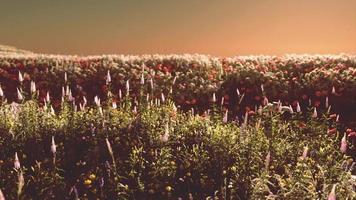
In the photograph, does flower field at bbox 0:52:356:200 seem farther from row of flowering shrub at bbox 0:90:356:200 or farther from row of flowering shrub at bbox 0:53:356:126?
row of flowering shrub at bbox 0:53:356:126

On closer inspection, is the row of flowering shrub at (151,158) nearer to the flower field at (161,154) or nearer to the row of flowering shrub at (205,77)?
the flower field at (161,154)

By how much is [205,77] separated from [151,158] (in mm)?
9925

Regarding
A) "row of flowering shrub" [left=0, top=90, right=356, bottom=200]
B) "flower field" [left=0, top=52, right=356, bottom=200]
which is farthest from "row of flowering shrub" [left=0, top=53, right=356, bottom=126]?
"row of flowering shrub" [left=0, top=90, right=356, bottom=200]

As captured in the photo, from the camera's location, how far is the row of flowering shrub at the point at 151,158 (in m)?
7.62

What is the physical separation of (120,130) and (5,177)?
217cm

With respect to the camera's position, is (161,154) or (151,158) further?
(151,158)

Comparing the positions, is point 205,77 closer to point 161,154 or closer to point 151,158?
point 151,158

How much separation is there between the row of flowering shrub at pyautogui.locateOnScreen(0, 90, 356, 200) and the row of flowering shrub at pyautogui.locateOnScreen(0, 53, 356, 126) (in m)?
5.01

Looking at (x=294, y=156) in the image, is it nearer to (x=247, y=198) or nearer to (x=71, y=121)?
(x=247, y=198)

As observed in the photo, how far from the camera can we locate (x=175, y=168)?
836 cm

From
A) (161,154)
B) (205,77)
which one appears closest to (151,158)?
(161,154)

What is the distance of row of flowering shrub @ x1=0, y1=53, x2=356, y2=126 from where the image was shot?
641 inches

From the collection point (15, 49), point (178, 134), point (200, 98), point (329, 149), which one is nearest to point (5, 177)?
point (178, 134)

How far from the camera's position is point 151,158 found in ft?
28.3
